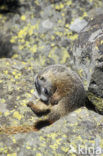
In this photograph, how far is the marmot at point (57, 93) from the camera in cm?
474

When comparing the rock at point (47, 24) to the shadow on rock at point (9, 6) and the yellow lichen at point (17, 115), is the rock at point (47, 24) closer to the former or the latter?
the shadow on rock at point (9, 6)

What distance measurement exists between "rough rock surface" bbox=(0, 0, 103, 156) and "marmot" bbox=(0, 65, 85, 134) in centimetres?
17

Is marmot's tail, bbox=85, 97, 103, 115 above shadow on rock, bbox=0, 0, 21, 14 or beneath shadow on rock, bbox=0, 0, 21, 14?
beneath

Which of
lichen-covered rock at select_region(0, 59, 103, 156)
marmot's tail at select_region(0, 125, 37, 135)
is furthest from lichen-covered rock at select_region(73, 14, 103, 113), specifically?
marmot's tail at select_region(0, 125, 37, 135)

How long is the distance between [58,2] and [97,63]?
10.2 ft

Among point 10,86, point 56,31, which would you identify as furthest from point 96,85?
point 56,31

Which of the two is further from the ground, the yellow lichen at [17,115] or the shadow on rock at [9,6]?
the shadow on rock at [9,6]

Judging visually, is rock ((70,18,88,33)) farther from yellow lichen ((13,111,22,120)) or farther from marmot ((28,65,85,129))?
yellow lichen ((13,111,22,120))

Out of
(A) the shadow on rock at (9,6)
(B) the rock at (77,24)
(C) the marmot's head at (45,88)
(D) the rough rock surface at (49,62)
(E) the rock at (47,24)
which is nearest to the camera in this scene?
(D) the rough rock surface at (49,62)

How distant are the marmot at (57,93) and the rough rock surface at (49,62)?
6.7 inches

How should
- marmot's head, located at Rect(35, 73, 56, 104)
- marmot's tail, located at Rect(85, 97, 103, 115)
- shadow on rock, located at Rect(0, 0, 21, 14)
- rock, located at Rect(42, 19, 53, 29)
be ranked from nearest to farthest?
marmot's tail, located at Rect(85, 97, 103, 115) < marmot's head, located at Rect(35, 73, 56, 104) < rock, located at Rect(42, 19, 53, 29) < shadow on rock, located at Rect(0, 0, 21, 14)

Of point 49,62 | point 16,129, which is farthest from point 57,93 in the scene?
point 49,62

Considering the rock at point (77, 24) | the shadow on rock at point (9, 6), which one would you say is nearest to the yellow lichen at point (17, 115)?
the rock at point (77, 24)

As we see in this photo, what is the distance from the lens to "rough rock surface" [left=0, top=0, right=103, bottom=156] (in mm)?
3820
